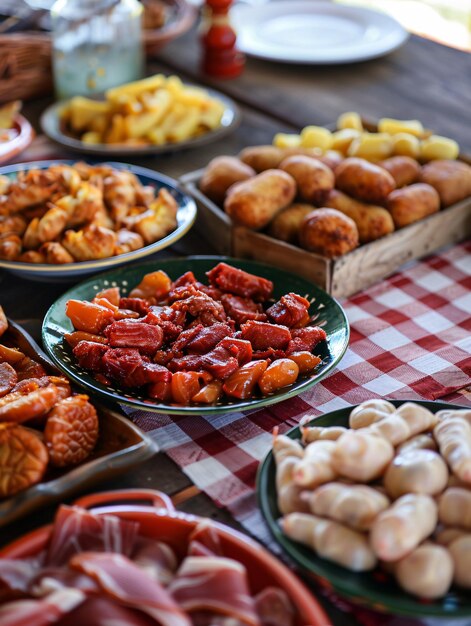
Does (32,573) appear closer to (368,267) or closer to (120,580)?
(120,580)

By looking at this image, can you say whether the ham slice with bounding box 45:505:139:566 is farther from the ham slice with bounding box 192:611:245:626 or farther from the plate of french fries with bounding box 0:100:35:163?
the plate of french fries with bounding box 0:100:35:163

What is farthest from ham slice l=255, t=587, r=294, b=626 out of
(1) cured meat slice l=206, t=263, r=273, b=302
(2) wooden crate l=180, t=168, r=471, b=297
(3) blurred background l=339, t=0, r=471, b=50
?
(3) blurred background l=339, t=0, r=471, b=50

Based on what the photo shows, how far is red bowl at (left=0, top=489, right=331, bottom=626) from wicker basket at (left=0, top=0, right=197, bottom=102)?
222 cm

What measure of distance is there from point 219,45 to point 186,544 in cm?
249

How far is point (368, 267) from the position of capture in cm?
194

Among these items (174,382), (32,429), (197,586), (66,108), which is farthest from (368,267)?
(66,108)

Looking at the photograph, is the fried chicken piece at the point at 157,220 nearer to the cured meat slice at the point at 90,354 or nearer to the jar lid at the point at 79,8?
the cured meat slice at the point at 90,354

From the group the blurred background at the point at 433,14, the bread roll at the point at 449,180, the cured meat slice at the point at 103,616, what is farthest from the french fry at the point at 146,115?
the blurred background at the point at 433,14

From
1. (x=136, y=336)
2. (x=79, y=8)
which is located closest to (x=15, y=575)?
(x=136, y=336)

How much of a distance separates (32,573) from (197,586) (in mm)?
232

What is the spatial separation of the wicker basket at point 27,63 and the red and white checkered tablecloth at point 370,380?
5.81ft

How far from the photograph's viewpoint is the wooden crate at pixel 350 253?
1.87 m

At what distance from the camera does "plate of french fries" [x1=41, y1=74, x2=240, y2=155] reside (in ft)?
8.37

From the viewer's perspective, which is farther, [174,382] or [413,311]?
[413,311]
